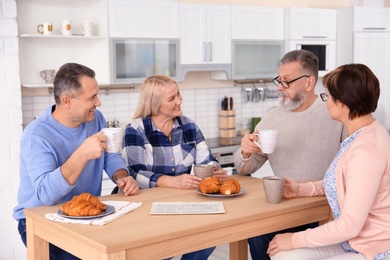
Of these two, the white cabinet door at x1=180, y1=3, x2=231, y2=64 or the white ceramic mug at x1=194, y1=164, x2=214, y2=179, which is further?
the white cabinet door at x1=180, y1=3, x2=231, y2=64

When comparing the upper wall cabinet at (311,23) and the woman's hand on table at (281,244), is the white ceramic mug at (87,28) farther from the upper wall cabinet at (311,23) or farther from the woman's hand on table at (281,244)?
the woman's hand on table at (281,244)

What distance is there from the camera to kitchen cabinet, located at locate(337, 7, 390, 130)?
6016mm

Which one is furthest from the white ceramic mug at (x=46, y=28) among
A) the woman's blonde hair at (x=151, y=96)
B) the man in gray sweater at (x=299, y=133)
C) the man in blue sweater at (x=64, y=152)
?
the man in gray sweater at (x=299, y=133)

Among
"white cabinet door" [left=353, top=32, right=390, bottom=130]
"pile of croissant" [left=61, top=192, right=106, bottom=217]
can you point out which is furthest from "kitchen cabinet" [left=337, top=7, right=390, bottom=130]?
"pile of croissant" [left=61, top=192, right=106, bottom=217]

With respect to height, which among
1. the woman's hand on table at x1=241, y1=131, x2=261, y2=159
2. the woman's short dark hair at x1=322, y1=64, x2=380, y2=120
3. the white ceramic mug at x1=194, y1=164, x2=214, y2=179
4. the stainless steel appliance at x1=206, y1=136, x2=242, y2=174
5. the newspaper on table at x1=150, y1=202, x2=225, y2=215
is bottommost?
the stainless steel appliance at x1=206, y1=136, x2=242, y2=174

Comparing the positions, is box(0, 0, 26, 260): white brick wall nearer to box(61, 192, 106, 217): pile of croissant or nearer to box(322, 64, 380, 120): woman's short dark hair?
box(61, 192, 106, 217): pile of croissant

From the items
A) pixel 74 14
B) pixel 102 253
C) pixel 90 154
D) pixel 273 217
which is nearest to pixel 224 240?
pixel 273 217

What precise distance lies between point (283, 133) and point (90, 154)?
1211mm

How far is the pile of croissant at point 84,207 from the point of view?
233 centimetres

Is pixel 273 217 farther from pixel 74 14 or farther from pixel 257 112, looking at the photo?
pixel 257 112

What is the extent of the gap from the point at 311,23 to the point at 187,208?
3.86 meters

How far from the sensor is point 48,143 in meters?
2.71

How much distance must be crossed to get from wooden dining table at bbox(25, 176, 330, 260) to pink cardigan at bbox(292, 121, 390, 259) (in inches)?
7.2

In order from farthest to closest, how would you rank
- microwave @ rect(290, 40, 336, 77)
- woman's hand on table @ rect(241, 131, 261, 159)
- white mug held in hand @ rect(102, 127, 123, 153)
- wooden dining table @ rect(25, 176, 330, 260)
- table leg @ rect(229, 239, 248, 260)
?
microwave @ rect(290, 40, 336, 77)
table leg @ rect(229, 239, 248, 260)
woman's hand on table @ rect(241, 131, 261, 159)
white mug held in hand @ rect(102, 127, 123, 153)
wooden dining table @ rect(25, 176, 330, 260)
